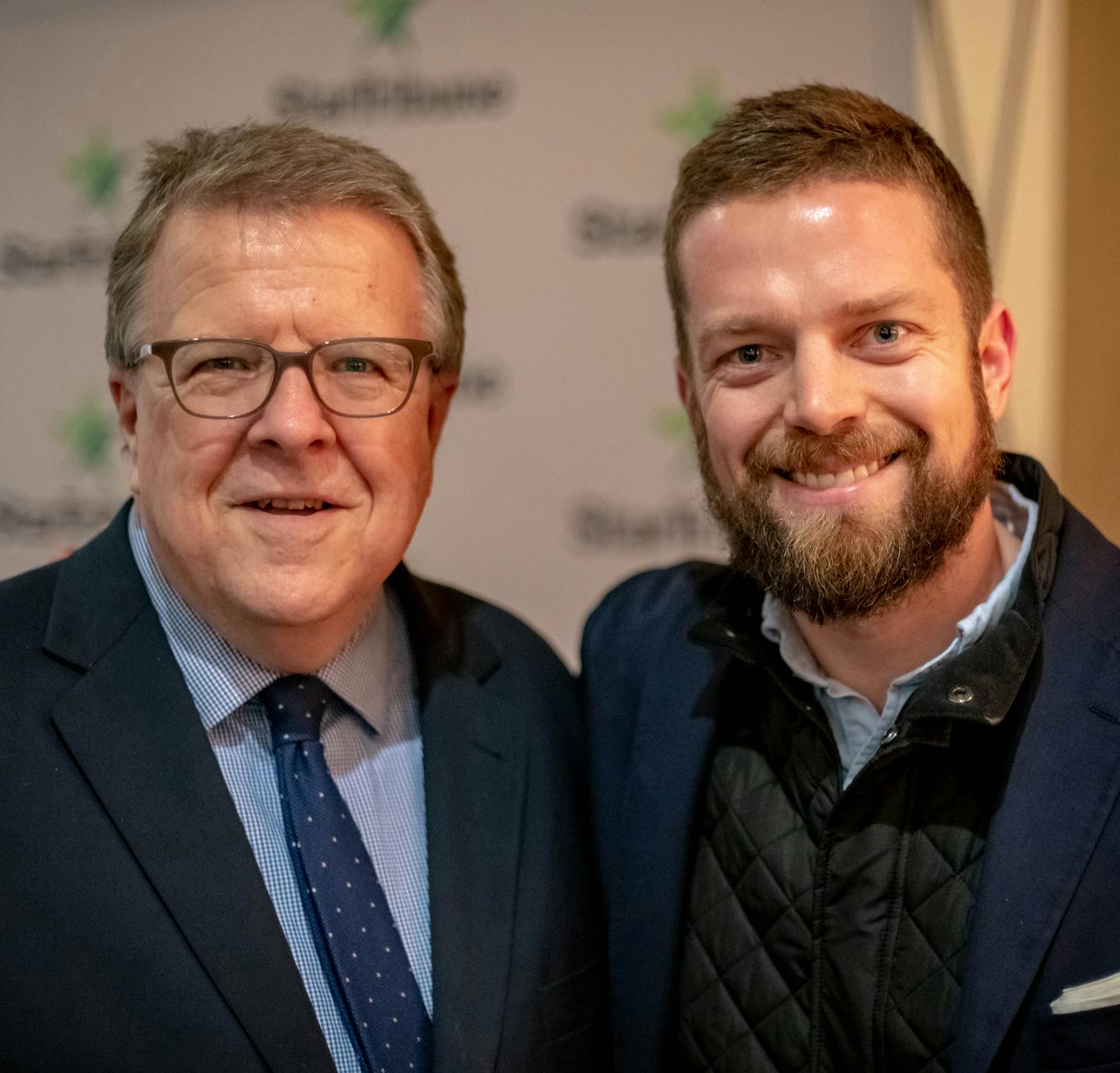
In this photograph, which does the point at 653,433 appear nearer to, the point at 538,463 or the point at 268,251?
the point at 538,463

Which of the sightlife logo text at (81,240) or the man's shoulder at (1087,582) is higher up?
the sightlife logo text at (81,240)

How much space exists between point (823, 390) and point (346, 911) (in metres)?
0.97

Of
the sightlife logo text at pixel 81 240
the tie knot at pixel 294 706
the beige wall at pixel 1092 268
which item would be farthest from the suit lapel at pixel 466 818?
the sightlife logo text at pixel 81 240

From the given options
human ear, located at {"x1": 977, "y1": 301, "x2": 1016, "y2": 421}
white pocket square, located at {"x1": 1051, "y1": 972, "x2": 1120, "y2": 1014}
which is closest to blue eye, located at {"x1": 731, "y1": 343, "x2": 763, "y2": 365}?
human ear, located at {"x1": 977, "y1": 301, "x2": 1016, "y2": 421}

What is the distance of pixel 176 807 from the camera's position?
1.52 meters

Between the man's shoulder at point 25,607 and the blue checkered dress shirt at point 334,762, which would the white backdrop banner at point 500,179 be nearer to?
the blue checkered dress shirt at point 334,762

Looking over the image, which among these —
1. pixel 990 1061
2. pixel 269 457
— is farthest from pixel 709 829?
pixel 269 457

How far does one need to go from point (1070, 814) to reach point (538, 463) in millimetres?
1664

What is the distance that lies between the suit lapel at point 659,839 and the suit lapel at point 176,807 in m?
0.51

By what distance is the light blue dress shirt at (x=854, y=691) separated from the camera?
5.51 feet

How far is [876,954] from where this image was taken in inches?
62.1

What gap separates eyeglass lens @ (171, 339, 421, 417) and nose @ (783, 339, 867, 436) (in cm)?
60

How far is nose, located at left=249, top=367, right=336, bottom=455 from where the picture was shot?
1603 millimetres

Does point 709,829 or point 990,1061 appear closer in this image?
point 990,1061
